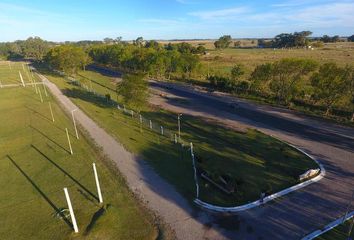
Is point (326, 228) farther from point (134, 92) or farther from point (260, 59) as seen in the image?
point (260, 59)

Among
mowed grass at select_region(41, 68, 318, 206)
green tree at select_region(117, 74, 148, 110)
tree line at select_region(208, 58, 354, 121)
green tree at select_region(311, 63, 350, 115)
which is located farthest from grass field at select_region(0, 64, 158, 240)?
tree line at select_region(208, 58, 354, 121)

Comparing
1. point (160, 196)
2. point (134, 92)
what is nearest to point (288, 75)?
point (134, 92)

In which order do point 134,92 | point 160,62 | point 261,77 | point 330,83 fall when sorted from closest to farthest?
point 134,92 < point 330,83 < point 261,77 < point 160,62

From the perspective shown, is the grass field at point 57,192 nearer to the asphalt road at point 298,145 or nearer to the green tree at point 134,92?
the asphalt road at point 298,145

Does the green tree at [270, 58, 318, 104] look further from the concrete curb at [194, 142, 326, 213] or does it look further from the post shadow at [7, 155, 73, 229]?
the post shadow at [7, 155, 73, 229]

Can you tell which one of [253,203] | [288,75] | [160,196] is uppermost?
[288,75]

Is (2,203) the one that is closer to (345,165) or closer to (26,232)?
(26,232)
